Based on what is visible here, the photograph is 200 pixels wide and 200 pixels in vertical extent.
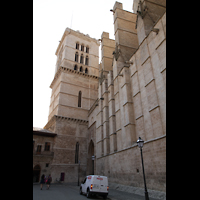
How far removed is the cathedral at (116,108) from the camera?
11.4 meters

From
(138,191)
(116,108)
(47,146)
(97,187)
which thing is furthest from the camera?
(47,146)

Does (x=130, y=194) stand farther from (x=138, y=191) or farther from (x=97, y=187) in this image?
(x=97, y=187)

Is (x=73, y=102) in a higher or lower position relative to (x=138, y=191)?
higher

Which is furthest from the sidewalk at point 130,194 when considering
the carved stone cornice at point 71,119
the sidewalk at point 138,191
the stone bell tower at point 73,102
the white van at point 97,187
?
the carved stone cornice at point 71,119

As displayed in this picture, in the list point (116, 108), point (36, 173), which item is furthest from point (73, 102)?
point (116, 108)

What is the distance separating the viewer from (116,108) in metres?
18.1

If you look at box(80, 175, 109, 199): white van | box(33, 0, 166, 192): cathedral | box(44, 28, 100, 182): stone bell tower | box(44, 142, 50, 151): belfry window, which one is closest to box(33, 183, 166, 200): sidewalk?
box(33, 0, 166, 192): cathedral

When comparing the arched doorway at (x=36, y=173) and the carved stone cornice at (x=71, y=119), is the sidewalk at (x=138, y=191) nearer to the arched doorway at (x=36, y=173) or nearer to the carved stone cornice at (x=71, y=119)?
the arched doorway at (x=36, y=173)

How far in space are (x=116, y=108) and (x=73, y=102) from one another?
13261mm
